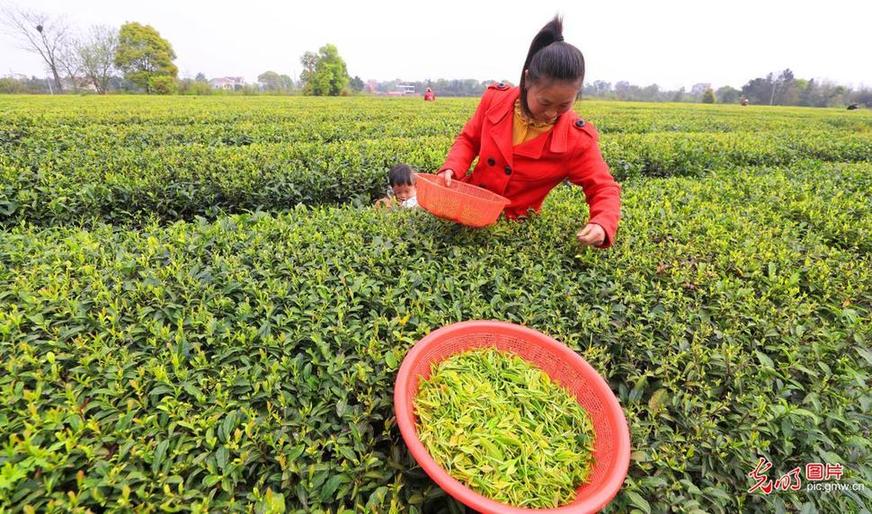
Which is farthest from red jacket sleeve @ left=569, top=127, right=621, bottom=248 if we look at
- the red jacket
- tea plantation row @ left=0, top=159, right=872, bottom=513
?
tea plantation row @ left=0, top=159, right=872, bottom=513

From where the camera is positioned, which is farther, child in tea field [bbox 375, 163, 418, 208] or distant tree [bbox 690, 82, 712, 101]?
distant tree [bbox 690, 82, 712, 101]

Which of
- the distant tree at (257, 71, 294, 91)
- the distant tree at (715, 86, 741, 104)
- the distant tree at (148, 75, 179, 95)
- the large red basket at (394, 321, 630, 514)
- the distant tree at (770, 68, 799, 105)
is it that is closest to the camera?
the large red basket at (394, 321, 630, 514)

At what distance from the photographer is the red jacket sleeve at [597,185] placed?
207cm

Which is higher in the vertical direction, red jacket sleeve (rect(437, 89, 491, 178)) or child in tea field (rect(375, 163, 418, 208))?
red jacket sleeve (rect(437, 89, 491, 178))

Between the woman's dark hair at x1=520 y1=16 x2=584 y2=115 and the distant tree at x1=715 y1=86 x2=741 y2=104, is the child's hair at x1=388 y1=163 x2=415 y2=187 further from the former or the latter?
the distant tree at x1=715 y1=86 x2=741 y2=104

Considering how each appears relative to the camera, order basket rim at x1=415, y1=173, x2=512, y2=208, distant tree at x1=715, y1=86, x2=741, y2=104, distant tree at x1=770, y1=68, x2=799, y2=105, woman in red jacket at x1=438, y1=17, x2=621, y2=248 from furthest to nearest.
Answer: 1. distant tree at x1=715, y1=86, x2=741, y2=104
2. distant tree at x1=770, y1=68, x2=799, y2=105
3. basket rim at x1=415, y1=173, x2=512, y2=208
4. woman in red jacket at x1=438, y1=17, x2=621, y2=248

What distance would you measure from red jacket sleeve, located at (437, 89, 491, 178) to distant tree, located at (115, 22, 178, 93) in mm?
45569

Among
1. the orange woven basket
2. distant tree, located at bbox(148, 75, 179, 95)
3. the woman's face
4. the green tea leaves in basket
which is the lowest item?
the green tea leaves in basket

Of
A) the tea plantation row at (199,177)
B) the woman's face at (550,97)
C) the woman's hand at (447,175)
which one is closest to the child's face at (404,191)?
the tea plantation row at (199,177)

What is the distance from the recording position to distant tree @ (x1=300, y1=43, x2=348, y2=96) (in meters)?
39.5

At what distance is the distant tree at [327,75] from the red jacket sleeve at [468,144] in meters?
41.4

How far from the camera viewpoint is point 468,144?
2.47 m

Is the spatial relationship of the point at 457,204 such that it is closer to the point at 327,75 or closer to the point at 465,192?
the point at 465,192

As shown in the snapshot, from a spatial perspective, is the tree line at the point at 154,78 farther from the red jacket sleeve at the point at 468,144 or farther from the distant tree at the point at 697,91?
the red jacket sleeve at the point at 468,144
